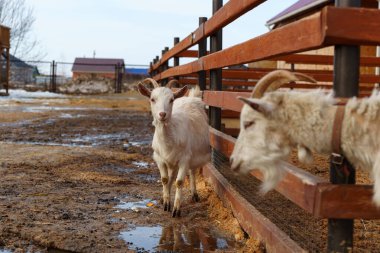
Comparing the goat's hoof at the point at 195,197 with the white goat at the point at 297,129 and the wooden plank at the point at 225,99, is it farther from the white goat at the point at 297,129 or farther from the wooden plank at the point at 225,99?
the white goat at the point at 297,129

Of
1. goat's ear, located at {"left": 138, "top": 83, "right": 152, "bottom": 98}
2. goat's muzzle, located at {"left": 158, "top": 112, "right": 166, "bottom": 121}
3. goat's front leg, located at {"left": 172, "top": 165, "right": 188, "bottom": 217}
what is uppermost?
goat's ear, located at {"left": 138, "top": 83, "right": 152, "bottom": 98}

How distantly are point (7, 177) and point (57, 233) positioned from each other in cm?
242

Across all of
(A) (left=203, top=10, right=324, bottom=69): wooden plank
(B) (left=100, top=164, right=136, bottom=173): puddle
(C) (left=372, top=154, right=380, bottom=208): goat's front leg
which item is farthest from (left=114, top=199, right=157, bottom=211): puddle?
(C) (left=372, top=154, right=380, bottom=208): goat's front leg

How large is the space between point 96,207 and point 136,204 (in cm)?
44

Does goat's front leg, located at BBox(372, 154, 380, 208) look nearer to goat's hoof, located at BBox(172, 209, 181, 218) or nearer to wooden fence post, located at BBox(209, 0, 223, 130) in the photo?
goat's hoof, located at BBox(172, 209, 181, 218)

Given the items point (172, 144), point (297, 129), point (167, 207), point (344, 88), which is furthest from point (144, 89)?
point (344, 88)

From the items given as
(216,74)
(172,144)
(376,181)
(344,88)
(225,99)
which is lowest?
(172,144)

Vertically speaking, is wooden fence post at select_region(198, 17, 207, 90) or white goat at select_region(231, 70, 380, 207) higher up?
wooden fence post at select_region(198, 17, 207, 90)

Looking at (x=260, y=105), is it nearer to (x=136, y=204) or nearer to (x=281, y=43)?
(x=281, y=43)

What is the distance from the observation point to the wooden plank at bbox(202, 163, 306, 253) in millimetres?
3287

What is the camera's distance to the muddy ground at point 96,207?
3.96m

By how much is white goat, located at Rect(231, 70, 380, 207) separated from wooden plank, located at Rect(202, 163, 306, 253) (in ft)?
1.18

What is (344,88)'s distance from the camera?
2.71 metres

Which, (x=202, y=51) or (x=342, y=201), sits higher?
(x=202, y=51)
